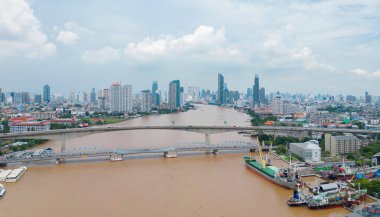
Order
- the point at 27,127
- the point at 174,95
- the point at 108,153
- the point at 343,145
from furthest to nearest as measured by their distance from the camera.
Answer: the point at 174,95 → the point at 27,127 → the point at 343,145 → the point at 108,153

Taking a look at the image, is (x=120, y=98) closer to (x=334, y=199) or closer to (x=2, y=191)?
(x=2, y=191)

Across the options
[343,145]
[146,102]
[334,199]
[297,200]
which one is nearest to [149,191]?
[297,200]

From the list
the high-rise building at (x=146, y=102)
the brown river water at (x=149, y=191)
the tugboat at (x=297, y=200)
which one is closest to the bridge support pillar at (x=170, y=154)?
the brown river water at (x=149, y=191)

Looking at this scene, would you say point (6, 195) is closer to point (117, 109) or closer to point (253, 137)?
point (253, 137)

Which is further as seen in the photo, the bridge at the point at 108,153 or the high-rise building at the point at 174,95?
the high-rise building at the point at 174,95

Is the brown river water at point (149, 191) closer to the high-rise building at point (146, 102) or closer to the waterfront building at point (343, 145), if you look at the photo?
the waterfront building at point (343, 145)
